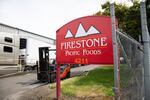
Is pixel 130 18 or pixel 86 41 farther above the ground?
pixel 130 18

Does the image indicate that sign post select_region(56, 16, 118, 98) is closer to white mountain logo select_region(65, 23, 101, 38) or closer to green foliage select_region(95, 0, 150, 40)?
white mountain logo select_region(65, 23, 101, 38)

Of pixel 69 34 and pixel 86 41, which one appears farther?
pixel 69 34

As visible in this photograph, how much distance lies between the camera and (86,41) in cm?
641

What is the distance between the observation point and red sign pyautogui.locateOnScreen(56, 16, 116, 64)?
5828mm

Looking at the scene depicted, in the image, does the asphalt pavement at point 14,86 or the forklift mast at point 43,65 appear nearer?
the asphalt pavement at point 14,86

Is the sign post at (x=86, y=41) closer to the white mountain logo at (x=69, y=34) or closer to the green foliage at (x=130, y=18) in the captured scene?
the white mountain logo at (x=69, y=34)

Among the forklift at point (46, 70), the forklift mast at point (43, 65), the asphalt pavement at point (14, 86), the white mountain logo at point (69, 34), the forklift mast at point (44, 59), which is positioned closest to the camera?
the white mountain logo at point (69, 34)

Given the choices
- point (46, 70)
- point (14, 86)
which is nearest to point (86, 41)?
point (14, 86)

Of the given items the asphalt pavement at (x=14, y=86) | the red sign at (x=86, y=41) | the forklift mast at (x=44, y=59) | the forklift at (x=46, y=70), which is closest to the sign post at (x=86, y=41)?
the red sign at (x=86, y=41)

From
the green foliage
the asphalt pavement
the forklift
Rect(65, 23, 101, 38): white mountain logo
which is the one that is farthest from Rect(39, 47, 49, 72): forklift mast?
Rect(65, 23, 101, 38): white mountain logo

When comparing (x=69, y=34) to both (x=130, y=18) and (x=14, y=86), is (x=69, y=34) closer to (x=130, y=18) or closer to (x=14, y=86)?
(x=14, y=86)

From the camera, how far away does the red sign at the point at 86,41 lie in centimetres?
583

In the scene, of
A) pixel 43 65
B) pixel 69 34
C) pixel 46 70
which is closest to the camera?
pixel 69 34

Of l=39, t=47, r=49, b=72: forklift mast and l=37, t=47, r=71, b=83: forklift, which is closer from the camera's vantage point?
l=37, t=47, r=71, b=83: forklift
